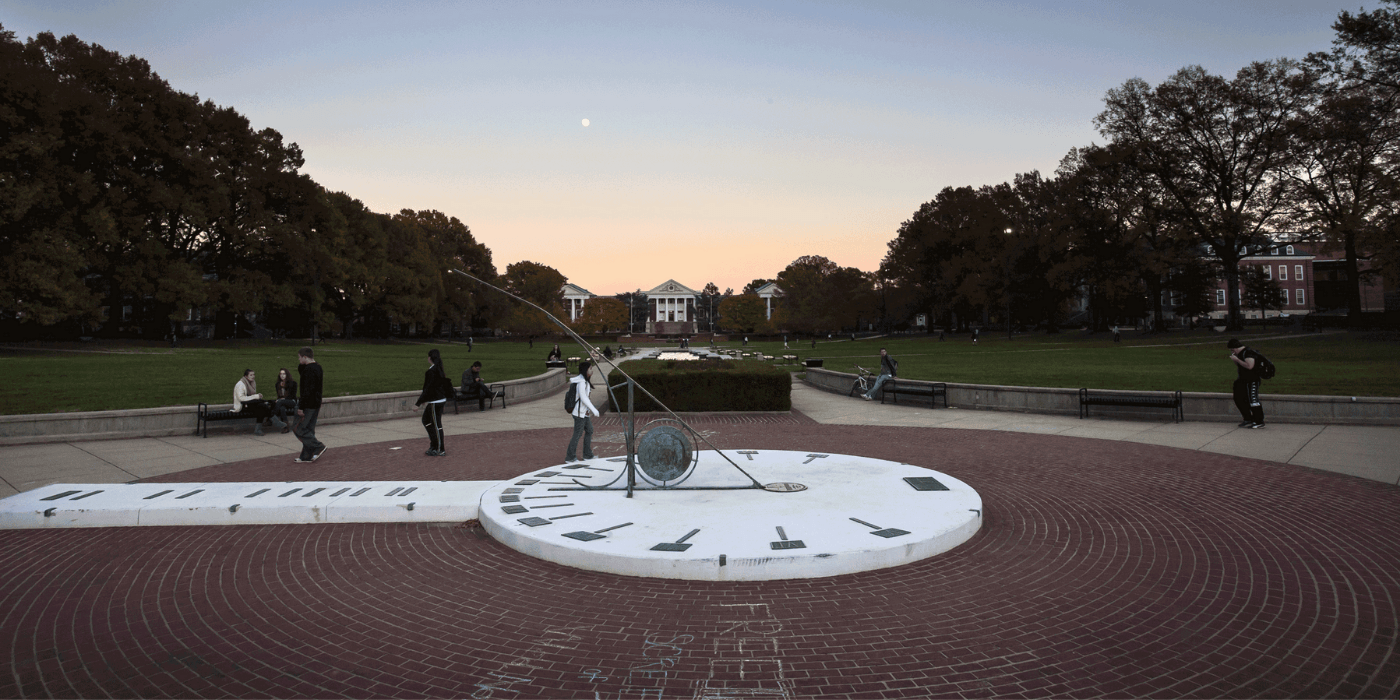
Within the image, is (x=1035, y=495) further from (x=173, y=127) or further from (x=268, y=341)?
(x=268, y=341)

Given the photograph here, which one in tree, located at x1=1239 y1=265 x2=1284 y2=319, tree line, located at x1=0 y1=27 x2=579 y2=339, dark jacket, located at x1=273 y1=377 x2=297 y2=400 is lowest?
dark jacket, located at x1=273 y1=377 x2=297 y2=400

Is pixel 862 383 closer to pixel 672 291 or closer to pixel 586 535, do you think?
pixel 586 535

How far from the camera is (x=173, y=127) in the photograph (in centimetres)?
4109

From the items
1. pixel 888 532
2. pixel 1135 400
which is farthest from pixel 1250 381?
pixel 888 532

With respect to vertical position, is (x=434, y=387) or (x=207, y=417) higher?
(x=434, y=387)

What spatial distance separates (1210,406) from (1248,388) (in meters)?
1.22

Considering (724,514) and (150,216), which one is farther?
(150,216)

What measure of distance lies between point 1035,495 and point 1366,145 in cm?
3696

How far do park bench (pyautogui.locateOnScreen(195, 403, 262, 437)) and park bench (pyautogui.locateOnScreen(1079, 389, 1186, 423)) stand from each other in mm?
17886

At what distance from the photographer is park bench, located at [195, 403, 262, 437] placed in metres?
13.3

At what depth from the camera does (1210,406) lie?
1416 cm

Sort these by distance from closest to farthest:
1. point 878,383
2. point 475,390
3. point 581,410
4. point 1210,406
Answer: point 581,410 < point 1210,406 < point 475,390 < point 878,383

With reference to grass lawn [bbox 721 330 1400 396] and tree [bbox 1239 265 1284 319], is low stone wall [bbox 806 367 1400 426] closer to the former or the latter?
grass lawn [bbox 721 330 1400 396]

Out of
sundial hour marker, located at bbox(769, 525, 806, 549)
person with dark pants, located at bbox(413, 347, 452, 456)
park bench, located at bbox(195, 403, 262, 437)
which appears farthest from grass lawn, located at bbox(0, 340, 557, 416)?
sundial hour marker, located at bbox(769, 525, 806, 549)
